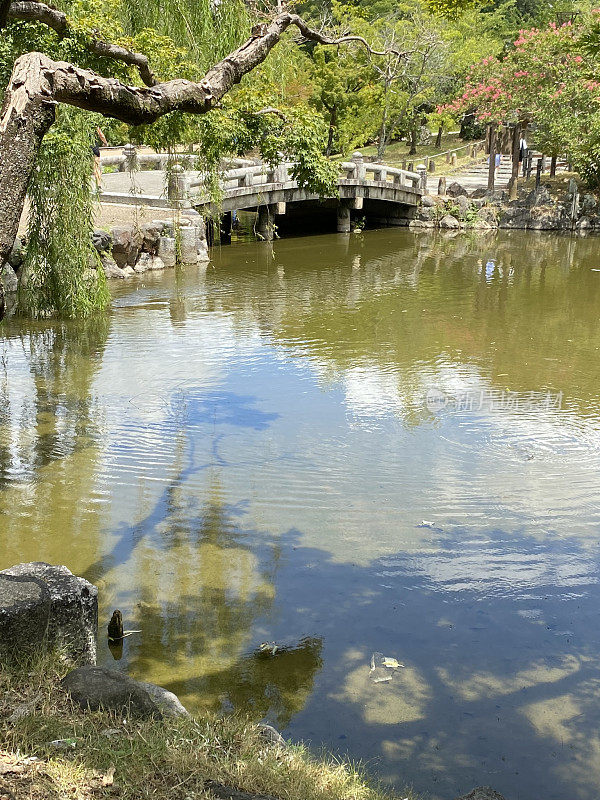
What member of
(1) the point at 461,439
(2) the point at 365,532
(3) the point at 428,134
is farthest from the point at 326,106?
(2) the point at 365,532

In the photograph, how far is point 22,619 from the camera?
435cm

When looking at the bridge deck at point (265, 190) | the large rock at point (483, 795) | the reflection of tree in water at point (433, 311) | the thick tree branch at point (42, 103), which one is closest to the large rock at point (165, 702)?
the large rock at point (483, 795)

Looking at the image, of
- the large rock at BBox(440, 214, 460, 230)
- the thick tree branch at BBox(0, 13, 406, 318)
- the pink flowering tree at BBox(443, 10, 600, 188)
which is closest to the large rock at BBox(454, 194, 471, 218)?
the large rock at BBox(440, 214, 460, 230)

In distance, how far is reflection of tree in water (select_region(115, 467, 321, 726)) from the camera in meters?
5.29

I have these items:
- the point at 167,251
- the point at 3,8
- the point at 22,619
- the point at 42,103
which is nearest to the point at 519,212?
the point at 167,251

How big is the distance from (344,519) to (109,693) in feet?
12.0

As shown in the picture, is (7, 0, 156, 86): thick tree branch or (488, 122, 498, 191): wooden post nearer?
(7, 0, 156, 86): thick tree branch

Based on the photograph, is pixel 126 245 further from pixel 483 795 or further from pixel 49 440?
pixel 483 795

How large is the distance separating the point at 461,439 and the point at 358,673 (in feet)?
14.1

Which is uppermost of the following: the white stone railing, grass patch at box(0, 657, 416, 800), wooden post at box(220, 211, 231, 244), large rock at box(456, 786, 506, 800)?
the white stone railing

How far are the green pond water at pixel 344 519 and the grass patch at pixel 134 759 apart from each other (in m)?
1.04

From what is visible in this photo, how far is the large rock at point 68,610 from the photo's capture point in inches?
178

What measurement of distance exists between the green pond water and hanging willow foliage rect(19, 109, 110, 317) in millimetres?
795

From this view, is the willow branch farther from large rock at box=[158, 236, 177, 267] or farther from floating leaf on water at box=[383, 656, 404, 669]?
large rock at box=[158, 236, 177, 267]
